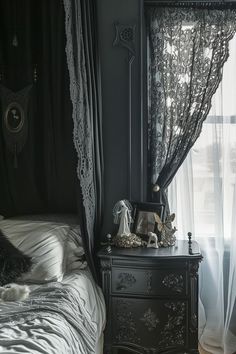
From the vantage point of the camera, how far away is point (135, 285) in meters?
2.68

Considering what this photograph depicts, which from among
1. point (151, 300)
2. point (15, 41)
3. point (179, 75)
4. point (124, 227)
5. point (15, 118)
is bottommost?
point (151, 300)

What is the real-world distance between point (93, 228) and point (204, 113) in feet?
3.31

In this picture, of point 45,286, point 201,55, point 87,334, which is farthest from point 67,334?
point 201,55

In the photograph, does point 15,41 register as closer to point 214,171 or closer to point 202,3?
point 202,3

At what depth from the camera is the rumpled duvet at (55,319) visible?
1753 mm

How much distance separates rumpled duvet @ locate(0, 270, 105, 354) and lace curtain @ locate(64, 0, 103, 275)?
255 millimetres

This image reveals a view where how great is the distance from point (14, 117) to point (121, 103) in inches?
28.8

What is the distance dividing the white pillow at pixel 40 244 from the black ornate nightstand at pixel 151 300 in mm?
255

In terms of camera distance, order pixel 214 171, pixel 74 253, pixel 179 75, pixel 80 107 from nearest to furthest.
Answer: pixel 80 107, pixel 74 253, pixel 179 75, pixel 214 171

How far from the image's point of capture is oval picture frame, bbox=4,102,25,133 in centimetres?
309

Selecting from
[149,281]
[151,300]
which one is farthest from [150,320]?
[149,281]

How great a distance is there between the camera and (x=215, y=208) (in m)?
3.06

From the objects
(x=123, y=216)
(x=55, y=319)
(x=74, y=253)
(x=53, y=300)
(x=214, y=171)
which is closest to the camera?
(x=55, y=319)

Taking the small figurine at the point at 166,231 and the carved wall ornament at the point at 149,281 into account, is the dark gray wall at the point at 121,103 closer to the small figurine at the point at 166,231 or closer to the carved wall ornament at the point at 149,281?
the small figurine at the point at 166,231
